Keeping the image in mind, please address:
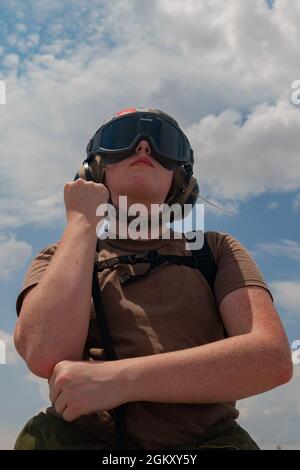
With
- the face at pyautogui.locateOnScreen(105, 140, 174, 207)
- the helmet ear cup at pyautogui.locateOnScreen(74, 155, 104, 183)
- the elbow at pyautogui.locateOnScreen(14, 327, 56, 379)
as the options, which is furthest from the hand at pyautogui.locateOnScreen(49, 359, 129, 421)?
the helmet ear cup at pyautogui.locateOnScreen(74, 155, 104, 183)

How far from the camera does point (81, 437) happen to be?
3543 mm

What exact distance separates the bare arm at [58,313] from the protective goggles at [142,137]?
4.04ft

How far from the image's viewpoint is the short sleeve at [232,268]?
3928mm

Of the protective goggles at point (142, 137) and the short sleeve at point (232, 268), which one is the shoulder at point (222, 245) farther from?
the protective goggles at point (142, 137)

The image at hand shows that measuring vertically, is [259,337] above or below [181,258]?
below

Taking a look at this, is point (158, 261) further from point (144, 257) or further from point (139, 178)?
point (139, 178)

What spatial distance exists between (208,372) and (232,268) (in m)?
0.94

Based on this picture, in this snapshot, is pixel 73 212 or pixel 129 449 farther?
pixel 73 212

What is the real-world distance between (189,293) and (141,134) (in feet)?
5.03

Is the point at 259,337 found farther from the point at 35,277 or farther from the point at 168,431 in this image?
the point at 35,277

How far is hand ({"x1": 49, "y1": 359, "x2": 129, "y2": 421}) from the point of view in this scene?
3246 millimetres

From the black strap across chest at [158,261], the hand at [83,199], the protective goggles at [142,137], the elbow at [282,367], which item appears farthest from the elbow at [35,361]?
the protective goggles at [142,137]

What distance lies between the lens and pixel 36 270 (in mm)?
4055
